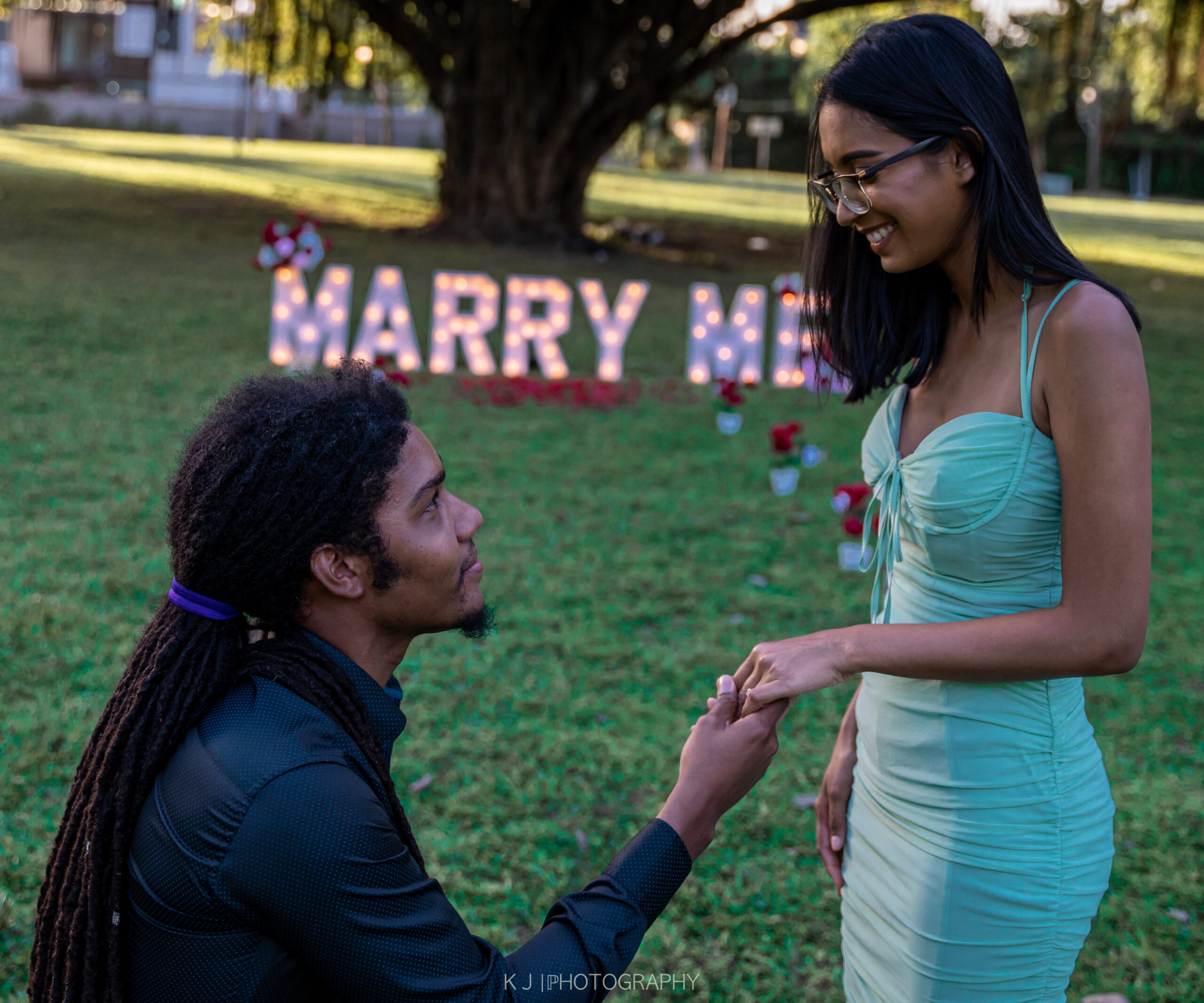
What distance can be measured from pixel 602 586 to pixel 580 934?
13.8ft

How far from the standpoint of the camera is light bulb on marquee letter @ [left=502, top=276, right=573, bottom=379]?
31.2 ft

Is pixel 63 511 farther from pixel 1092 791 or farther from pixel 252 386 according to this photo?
pixel 1092 791

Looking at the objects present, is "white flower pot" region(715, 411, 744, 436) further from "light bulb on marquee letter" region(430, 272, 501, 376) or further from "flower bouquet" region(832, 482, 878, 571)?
"light bulb on marquee letter" region(430, 272, 501, 376)

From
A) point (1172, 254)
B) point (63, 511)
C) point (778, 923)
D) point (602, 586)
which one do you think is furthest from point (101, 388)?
point (1172, 254)

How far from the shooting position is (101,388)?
8898mm

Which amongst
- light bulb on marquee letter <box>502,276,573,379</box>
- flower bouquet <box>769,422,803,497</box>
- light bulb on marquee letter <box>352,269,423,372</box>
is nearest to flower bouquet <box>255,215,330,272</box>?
light bulb on marquee letter <box>352,269,423,372</box>

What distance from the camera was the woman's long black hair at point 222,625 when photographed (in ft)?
5.28

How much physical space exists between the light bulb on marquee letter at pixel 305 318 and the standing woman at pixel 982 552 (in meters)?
7.26

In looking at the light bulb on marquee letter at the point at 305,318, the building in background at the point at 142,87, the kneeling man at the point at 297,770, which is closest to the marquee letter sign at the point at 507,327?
the light bulb on marquee letter at the point at 305,318

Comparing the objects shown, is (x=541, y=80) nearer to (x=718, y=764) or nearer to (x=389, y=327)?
(x=389, y=327)

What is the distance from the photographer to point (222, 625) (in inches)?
67.2

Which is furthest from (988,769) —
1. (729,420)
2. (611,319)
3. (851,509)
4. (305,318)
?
(611,319)

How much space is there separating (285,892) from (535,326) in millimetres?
8596

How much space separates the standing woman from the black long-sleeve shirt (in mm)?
631
